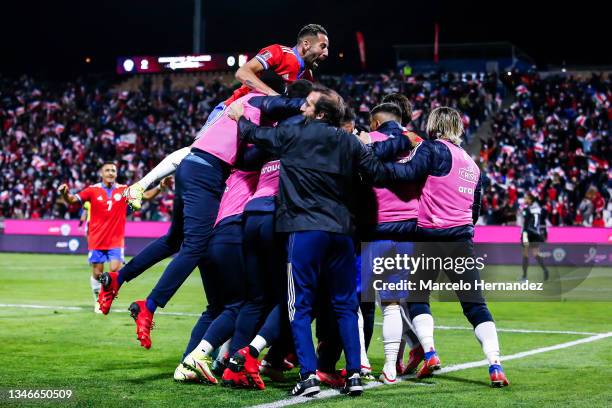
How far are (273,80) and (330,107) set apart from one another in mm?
1754

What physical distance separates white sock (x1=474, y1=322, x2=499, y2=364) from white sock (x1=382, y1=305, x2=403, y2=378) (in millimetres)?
661

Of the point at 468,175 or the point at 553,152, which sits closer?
the point at 468,175

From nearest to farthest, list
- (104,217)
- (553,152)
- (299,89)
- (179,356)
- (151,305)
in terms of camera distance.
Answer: (299,89) → (151,305) → (179,356) → (104,217) → (553,152)

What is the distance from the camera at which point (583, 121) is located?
3228 centimetres

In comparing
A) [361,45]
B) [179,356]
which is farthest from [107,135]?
[179,356]

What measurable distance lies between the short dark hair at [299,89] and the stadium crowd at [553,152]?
21814 mm

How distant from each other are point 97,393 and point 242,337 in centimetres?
124

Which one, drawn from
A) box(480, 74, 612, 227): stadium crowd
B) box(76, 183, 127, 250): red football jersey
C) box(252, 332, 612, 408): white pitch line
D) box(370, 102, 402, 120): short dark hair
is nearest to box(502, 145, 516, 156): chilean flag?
box(480, 74, 612, 227): stadium crowd

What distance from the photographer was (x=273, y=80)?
827cm

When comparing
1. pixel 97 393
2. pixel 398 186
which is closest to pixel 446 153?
pixel 398 186

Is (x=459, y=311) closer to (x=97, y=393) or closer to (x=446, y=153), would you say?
(x=446, y=153)

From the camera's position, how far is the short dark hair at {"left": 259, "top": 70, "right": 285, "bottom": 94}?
7887mm

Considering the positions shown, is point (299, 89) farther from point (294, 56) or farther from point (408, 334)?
point (408, 334)

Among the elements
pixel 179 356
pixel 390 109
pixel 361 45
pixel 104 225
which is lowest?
pixel 179 356
